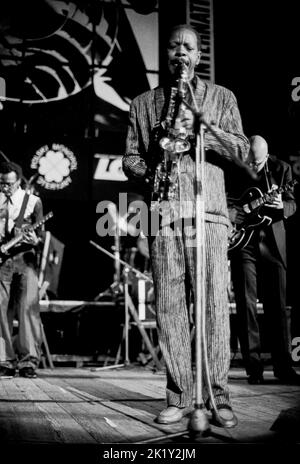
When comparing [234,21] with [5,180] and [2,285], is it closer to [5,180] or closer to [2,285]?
[5,180]

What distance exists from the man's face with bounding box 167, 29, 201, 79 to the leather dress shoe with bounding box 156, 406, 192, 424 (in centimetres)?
162

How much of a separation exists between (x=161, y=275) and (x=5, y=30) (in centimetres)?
898

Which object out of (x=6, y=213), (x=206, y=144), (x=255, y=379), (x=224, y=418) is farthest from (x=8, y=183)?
(x=224, y=418)

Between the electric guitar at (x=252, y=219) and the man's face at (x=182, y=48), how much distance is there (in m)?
2.37

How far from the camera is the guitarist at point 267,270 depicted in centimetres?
465

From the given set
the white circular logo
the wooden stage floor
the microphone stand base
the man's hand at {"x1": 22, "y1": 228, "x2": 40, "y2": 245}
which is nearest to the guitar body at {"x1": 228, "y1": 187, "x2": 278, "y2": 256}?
the wooden stage floor

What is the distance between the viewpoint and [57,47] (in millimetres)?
10414

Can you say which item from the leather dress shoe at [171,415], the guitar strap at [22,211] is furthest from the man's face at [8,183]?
the leather dress shoe at [171,415]

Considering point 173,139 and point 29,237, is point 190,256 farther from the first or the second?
point 29,237

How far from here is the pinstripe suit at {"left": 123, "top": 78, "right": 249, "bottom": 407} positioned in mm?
2557

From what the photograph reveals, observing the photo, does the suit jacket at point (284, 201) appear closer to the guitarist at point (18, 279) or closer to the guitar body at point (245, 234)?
the guitar body at point (245, 234)

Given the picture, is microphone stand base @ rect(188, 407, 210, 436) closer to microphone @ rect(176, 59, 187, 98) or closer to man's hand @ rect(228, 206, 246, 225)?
microphone @ rect(176, 59, 187, 98)

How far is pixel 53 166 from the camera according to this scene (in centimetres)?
1033

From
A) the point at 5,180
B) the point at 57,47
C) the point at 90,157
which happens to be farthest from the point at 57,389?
the point at 57,47
